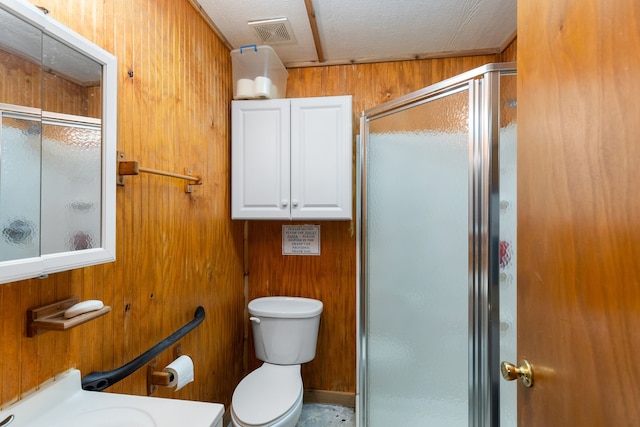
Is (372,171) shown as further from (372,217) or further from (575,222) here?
(575,222)

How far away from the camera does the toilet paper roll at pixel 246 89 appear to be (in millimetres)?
1809

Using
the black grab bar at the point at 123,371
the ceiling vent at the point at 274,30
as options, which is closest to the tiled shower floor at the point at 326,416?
the black grab bar at the point at 123,371

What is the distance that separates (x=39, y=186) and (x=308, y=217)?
125 centimetres

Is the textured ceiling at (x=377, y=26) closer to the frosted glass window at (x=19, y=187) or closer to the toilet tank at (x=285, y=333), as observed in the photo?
the frosted glass window at (x=19, y=187)

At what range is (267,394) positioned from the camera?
4.91 feet

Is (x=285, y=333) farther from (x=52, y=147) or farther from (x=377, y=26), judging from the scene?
(x=377, y=26)

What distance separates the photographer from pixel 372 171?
5.56 ft

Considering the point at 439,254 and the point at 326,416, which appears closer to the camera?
the point at 439,254

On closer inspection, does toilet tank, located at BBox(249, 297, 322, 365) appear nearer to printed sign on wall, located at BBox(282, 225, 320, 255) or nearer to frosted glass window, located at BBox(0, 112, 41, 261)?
printed sign on wall, located at BBox(282, 225, 320, 255)

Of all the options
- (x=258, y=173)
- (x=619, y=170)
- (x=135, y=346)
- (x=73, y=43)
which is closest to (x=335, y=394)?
(x=135, y=346)

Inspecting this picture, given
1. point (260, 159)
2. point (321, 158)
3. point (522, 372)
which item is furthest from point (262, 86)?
point (522, 372)

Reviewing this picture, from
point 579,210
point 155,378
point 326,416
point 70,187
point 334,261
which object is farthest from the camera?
point 334,261

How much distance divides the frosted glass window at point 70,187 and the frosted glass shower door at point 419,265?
125 centimetres

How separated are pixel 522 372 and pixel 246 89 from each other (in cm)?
185
